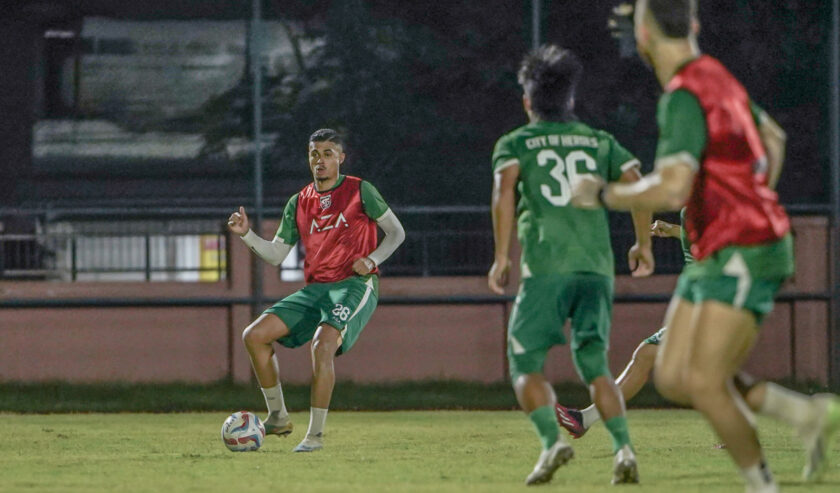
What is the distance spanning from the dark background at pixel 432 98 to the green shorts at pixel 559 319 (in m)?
8.10

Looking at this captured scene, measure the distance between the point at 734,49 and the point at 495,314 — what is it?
3.54 metres

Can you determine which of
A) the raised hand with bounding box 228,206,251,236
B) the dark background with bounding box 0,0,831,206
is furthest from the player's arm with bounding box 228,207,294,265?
the dark background with bounding box 0,0,831,206

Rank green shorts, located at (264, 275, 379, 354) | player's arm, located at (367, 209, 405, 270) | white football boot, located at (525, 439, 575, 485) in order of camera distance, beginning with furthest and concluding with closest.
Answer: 1. player's arm, located at (367, 209, 405, 270)
2. green shorts, located at (264, 275, 379, 354)
3. white football boot, located at (525, 439, 575, 485)

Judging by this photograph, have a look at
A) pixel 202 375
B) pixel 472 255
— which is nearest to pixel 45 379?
pixel 202 375

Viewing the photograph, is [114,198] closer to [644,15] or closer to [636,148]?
Result: [636,148]

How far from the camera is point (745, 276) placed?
5.54 m

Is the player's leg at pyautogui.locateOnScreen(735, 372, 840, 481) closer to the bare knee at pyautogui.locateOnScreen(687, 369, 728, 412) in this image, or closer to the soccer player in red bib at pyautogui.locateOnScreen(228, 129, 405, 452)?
the bare knee at pyautogui.locateOnScreen(687, 369, 728, 412)

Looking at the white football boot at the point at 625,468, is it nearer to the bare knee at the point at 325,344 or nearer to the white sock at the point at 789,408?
the white sock at the point at 789,408

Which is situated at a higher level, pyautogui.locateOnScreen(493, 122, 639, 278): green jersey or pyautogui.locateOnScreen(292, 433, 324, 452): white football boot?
pyautogui.locateOnScreen(493, 122, 639, 278): green jersey

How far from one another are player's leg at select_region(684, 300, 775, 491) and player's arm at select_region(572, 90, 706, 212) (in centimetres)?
40

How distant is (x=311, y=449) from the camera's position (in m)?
9.04

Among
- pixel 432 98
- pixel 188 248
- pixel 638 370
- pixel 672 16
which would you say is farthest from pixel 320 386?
pixel 432 98

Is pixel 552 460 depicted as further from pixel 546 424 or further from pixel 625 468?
pixel 625 468

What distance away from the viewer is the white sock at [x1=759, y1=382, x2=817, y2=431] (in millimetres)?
5633
